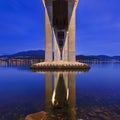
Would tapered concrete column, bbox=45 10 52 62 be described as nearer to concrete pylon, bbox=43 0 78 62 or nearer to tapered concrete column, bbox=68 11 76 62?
concrete pylon, bbox=43 0 78 62

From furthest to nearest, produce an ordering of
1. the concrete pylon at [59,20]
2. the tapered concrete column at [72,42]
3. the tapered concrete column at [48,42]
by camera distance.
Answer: the tapered concrete column at [48,42], the tapered concrete column at [72,42], the concrete pylon at [59,20]

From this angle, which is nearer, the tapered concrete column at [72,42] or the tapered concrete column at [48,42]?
the tapered concrete column at [72,42]

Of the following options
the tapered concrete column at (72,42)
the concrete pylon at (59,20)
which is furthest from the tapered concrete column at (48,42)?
the tapered concrete column at (72,42)

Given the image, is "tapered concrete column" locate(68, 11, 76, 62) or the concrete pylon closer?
the concrete pylon

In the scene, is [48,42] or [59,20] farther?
[48,42]

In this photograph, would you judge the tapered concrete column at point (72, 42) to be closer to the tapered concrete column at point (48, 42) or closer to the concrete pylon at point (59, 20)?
the concrete pylon at point (59, 20)

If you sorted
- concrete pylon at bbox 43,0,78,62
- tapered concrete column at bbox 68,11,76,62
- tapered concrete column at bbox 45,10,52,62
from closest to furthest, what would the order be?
concrete pylon at bbox 43,0,78,62 < tapered concrete column at bbox 68,11,76,62 < tapered concrete column at bbox 45,10,52,62

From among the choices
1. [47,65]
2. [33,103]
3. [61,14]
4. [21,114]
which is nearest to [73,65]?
[47,65]

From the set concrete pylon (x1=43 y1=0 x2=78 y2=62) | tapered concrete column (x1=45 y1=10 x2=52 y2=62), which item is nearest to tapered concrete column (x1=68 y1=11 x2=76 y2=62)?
concrete pylon (x1=43 y1=0 x2=78 y2=62)

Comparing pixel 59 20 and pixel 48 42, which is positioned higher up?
pixel 59 20

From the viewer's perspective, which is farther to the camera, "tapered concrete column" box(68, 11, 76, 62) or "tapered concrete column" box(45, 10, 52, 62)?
"tapered concrete column" box(45, 10, 52, 62)

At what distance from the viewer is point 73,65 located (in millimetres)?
30875

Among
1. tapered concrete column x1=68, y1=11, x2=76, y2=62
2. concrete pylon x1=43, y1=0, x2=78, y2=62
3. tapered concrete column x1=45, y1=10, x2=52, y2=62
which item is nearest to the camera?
concrete pylon x1=43, y1=0, x2=78, y2=62

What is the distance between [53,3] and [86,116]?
80.7ft
